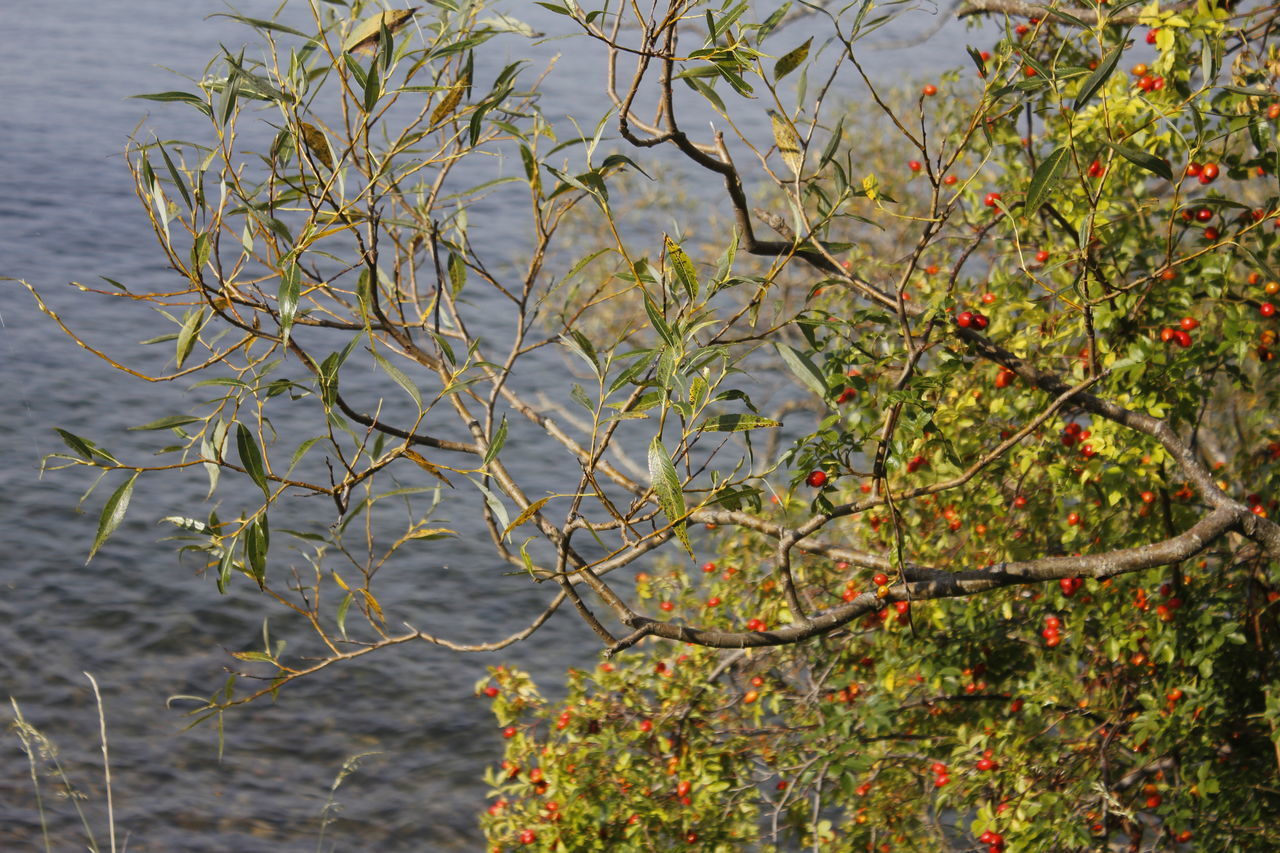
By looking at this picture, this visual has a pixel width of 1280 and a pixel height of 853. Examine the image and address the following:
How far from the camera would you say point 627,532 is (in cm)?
190

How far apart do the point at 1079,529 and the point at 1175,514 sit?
25 centimetres

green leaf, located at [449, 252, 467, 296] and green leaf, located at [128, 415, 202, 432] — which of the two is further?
green leaf, located at [449, 252, 467, 296]

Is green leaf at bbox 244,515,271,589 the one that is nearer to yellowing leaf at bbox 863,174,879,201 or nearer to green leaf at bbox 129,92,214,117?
green leaf at bbox 129,92,214,117

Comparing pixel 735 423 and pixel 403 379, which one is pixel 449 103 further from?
pixel 735 423

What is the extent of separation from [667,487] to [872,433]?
126 centimetres

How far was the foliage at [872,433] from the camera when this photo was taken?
1.86 meters

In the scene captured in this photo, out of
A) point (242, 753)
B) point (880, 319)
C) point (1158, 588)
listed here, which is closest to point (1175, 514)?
point (1158, 588)

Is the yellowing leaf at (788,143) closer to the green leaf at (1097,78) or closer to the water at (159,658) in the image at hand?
the green leaf at (1097,78)

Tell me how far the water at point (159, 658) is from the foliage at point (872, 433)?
134 inches

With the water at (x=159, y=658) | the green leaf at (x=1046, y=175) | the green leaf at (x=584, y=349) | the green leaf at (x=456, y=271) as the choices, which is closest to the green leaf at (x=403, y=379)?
the green leaf at (x=584, y=349)

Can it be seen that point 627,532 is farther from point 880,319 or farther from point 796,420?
point 796,420

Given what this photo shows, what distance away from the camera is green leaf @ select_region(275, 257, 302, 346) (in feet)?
5.42

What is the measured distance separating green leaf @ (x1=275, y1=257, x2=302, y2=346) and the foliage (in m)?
0.01

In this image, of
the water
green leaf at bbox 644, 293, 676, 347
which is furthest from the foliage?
the water
